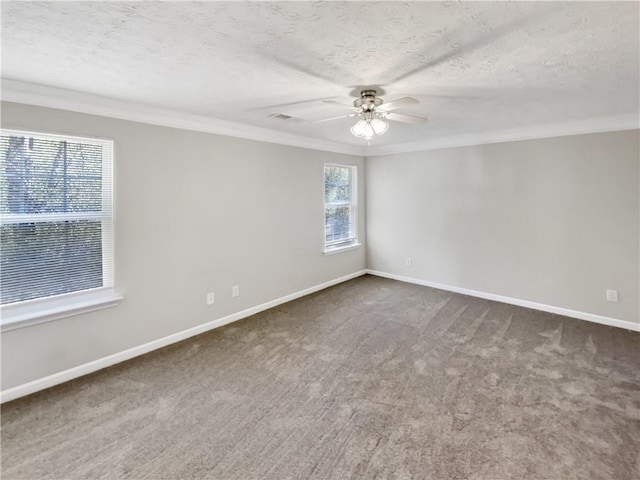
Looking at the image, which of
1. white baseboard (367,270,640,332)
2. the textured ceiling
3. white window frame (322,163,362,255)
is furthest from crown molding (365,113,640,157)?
white baseboard (367,270,640,332)

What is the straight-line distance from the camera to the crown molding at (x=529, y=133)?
130 inches

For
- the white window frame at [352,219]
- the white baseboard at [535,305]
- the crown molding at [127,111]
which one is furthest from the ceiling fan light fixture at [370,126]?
the white baseboard at [535,305]

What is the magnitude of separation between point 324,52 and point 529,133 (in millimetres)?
3325

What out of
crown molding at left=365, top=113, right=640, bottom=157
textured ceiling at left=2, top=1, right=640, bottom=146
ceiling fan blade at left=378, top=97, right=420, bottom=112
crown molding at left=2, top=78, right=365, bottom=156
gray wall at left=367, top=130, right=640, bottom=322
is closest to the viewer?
textured ceiling at left=2, top=1, right=640, bottom=146

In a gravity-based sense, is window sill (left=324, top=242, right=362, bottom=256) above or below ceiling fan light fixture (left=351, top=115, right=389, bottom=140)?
below

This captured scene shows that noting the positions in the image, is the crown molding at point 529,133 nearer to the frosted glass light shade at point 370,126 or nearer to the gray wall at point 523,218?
the gray wall at point 523,218

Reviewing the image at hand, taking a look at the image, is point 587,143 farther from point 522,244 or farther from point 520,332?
point 520,332

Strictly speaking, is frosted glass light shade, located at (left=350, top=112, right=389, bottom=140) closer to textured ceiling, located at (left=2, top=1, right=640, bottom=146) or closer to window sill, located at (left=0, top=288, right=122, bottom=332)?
textured ceiling, located at (left=2, top=1, right=640, bottom=146)

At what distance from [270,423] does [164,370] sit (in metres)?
1.18

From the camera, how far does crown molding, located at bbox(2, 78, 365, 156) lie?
2.26 m

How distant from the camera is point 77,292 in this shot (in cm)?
262

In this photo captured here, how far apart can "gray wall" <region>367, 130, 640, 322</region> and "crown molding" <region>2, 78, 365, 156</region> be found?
2.16 meters

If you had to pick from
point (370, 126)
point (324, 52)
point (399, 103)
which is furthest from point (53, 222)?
point (399, 103)

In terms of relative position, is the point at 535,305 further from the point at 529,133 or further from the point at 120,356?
the point at 120,356
